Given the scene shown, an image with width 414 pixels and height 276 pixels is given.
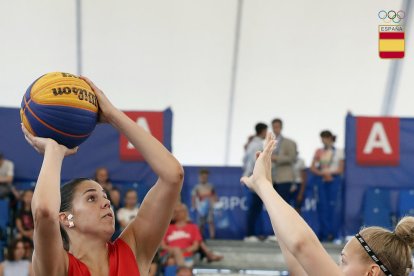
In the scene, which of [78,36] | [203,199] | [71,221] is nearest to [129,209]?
[203,199]

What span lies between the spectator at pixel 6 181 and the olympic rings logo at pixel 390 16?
17.2ft

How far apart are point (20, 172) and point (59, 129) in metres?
7.68

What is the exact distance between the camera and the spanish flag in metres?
10.4

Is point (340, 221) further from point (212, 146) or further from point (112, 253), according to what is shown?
point (112, 253)

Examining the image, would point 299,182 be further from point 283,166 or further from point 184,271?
point 184,271

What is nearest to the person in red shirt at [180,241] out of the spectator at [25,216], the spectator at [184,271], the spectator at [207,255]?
the spectator at [207,255]

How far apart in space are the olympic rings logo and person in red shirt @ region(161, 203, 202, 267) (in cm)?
396

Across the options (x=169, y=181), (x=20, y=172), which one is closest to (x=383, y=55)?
(x=20, y=172)

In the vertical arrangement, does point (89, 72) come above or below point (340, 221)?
above

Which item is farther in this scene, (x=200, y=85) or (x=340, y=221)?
(x=200, y=85)

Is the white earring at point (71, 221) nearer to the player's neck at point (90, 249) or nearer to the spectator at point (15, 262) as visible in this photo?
the player's neck at point (90, 249)

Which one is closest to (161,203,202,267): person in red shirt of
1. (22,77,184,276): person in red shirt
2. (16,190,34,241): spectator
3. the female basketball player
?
(16,190,34,241): spectator

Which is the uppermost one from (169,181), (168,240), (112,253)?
(169,181)

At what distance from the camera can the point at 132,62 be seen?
Answer: 13.8 m
